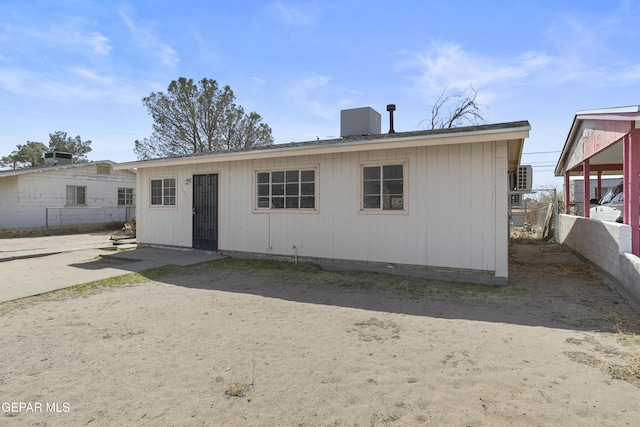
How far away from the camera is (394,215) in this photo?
696 cm

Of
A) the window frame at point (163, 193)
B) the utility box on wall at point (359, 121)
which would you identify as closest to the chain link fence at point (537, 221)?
the utility box on wall at point (359, 121)

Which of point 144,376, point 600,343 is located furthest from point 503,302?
point 144,376

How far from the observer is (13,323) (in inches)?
170

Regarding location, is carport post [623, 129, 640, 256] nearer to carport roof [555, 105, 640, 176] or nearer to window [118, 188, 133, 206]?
carport roof [555, 105, 640, 176]

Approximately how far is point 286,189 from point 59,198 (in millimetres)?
→ 14580

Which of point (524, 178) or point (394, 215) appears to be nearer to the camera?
point (394, 215)

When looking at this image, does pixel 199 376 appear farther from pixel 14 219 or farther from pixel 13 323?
pixel 14 219

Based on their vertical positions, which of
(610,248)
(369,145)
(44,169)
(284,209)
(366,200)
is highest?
(44,169)

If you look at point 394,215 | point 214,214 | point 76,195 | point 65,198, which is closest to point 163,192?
point 214,214

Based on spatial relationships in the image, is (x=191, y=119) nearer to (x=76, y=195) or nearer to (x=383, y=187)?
(x=76, y=195)

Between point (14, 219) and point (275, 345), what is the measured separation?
17786 millimetres

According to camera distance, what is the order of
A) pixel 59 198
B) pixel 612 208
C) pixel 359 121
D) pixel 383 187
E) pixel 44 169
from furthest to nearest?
pixel 59 198
pixel 44 169
pixel 612 208
pixel 359 121
pixel 383 187

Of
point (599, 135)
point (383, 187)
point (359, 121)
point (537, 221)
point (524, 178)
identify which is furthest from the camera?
point (537, 221)

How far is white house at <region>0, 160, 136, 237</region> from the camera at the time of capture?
15.6 meters
